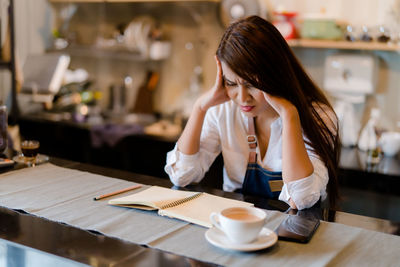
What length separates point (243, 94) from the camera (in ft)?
5.54

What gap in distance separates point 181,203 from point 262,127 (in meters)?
0.61

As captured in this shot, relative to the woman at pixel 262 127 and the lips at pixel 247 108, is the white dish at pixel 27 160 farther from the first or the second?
the lips at pixel 247 108

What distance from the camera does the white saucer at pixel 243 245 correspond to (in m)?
1.10

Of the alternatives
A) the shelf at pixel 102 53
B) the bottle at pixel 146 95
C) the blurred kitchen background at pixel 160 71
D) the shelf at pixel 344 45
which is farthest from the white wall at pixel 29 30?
the shelf at pixel 344 45

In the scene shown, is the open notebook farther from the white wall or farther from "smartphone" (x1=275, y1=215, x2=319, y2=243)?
the white wall

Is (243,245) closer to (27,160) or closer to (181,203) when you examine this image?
(181,203)

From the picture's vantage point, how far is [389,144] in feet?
9.64

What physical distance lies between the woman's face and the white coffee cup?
602 millimetres

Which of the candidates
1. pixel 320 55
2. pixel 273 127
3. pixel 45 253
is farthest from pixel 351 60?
pixel 45 253

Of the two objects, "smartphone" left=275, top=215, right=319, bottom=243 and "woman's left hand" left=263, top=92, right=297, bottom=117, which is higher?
"woman's left hand" left=263, top=92, right=297, bottom=117

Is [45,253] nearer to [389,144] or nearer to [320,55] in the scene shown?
[389,144]

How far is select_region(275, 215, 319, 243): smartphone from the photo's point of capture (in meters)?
1.18

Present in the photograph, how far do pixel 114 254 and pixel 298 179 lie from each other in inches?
27.7

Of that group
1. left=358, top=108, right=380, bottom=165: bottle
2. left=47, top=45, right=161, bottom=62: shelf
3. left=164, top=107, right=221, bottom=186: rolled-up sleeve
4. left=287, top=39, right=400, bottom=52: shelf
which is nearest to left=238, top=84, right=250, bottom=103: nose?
left=164, top=107, right=221, bottom=186: rolled-up sleeve
